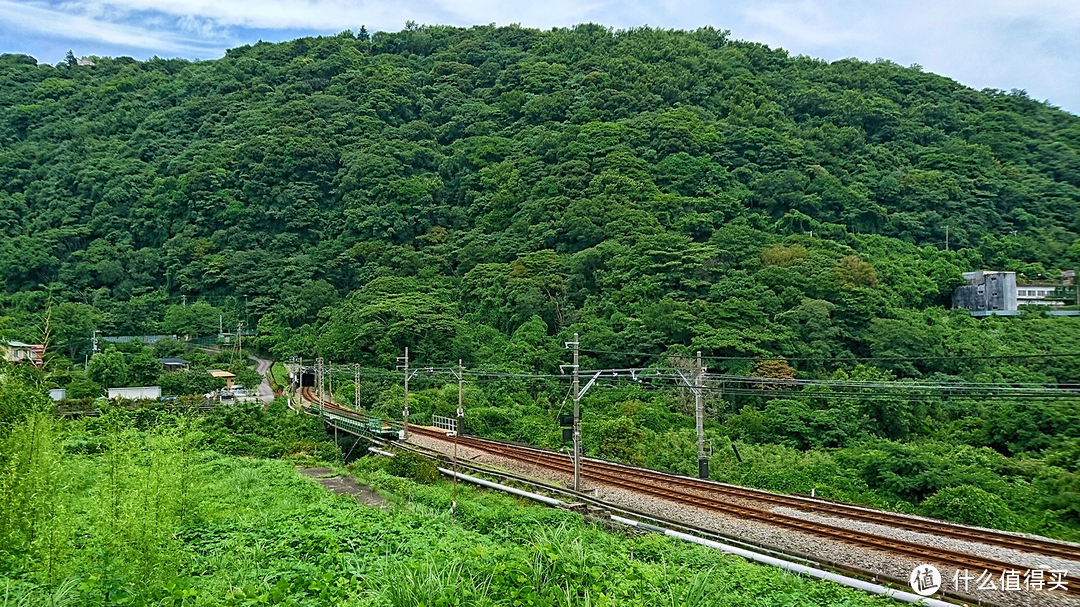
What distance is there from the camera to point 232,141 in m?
62.9

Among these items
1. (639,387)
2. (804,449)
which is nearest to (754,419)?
(804,449)

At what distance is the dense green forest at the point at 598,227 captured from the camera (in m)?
24.8

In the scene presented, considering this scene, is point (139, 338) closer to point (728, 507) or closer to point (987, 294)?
point (728, 507)

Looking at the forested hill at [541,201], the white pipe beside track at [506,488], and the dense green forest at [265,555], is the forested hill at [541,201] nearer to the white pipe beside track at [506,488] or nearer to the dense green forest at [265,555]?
the white pipe beside track at [506,488]

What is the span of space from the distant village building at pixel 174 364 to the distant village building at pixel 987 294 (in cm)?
4275

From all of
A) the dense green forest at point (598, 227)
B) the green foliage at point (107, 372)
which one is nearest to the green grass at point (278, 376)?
the dense green forest at point (598, 227)

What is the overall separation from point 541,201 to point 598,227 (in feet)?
19.5

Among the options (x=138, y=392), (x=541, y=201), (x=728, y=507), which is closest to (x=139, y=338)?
(x=138, y=392)

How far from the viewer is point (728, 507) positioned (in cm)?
1517

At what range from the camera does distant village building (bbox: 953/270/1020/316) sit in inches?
1412

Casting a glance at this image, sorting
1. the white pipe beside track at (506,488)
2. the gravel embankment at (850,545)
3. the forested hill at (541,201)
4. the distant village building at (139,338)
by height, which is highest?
the forested hill at (541,201)

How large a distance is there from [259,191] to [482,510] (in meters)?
50.8

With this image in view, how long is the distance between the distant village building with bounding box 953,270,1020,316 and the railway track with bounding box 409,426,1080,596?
26.1 metres

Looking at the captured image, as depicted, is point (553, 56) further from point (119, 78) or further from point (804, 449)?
point (804, 449)
